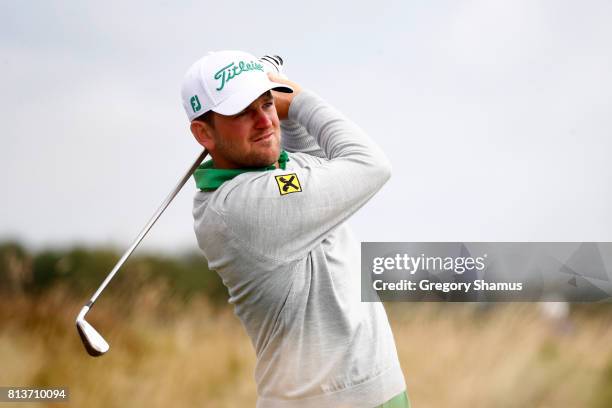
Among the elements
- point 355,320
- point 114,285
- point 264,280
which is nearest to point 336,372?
point 355,320

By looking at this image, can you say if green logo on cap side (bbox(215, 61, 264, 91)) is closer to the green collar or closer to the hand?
the hand

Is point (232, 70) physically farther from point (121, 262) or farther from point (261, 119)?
point (121, 262)

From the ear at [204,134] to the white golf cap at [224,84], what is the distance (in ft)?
0.07

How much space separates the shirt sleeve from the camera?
152 centimetres

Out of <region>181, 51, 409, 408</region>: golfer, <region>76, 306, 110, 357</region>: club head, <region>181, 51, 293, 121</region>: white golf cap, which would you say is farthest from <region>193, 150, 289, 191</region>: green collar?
<region>76, 306, 110, 357</region>: club head

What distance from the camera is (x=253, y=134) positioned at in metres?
1.64

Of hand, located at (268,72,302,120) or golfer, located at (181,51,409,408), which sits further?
hand, located at (268,72,302,120)

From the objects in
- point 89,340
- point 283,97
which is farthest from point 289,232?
point 89,340

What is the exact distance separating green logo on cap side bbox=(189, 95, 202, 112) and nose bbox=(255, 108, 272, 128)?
0.12 m

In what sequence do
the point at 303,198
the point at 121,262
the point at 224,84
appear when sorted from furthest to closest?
the point at 121,262, the point at 224,84, the point at 303,198

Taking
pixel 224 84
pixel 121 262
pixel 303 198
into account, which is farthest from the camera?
pixel 121 262

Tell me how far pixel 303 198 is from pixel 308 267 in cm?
16

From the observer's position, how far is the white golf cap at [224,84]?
161 cm

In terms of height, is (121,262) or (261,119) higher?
(261,119)
